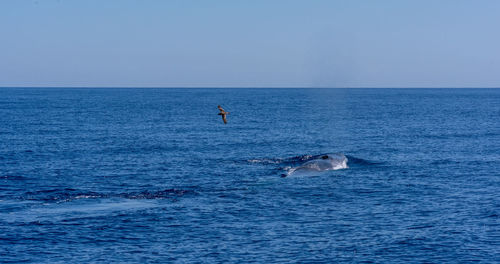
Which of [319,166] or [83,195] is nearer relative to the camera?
[83,195]

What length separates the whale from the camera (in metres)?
73.0

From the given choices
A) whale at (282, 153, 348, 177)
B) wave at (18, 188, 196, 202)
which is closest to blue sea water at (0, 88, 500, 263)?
wave at (18, 188, 196, 202)

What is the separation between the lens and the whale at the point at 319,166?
2874 inches

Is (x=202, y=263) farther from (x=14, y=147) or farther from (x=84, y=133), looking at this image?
(x=84, y=133)

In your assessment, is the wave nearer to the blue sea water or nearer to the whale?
the blue sea water

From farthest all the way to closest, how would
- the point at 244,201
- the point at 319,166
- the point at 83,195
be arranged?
the point at 319,166
the point at 83,195
the point at 244,201

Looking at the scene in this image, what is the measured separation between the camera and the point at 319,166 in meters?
76.1

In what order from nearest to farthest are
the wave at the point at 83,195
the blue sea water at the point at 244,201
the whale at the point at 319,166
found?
1. the blue sea water at the point at 244,201
2. the wave at the point at 83,195
3. the whale at the point at 319,166

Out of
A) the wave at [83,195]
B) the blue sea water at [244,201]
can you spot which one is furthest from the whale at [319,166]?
the wave at [83,195]

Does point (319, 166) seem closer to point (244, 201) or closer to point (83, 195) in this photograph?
point (244, 201)

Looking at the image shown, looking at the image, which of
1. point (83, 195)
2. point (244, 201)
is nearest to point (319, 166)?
point (244, 201)

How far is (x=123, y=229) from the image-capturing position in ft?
158

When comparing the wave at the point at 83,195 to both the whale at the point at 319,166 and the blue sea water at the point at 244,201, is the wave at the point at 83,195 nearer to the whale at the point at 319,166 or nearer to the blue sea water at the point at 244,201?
the blue sea water at the point at 244,201

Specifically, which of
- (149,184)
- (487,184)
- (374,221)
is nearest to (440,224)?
(374,221)
